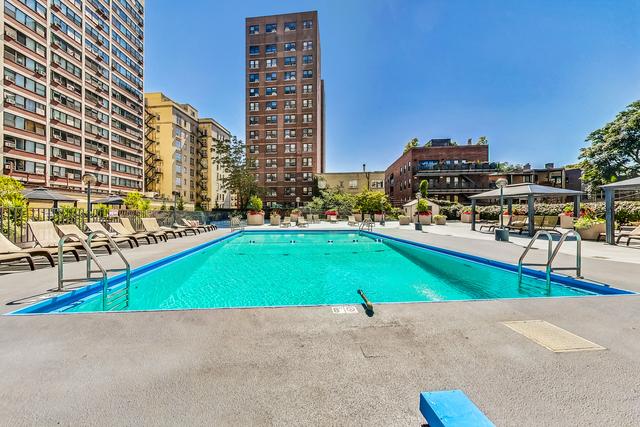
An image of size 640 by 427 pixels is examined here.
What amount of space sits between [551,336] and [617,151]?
4024cm

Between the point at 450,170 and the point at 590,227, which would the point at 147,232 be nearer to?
the point at 590,227

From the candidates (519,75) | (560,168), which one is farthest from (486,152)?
(519,75)

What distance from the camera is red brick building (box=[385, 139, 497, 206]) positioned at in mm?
39844

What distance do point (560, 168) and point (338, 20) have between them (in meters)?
43.9

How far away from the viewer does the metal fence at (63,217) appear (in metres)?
8.53

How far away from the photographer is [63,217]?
10898mm

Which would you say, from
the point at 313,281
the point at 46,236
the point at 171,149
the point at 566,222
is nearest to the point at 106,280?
the point at 313,281

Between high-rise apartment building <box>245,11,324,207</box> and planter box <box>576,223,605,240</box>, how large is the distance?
3508cm

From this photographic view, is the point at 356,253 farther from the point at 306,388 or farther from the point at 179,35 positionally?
the point at 179,35

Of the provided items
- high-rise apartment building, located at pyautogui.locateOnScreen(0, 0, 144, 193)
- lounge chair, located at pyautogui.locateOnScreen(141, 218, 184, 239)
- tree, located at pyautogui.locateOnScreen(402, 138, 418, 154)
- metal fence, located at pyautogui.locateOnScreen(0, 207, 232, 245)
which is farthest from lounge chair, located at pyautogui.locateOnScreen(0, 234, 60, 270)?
tree, located at pyautogui.locateOnScreen(402, 138, 418, 154)

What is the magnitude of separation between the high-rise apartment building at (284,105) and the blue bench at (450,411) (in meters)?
43.3

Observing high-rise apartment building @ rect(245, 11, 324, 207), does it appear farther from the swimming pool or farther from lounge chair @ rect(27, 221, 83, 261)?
lounge chair @ rect(27, 221, 83, 261)

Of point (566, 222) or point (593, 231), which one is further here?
point (566, 222)

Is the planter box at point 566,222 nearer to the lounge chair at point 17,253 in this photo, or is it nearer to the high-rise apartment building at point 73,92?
the lounge chair at point 17,253
